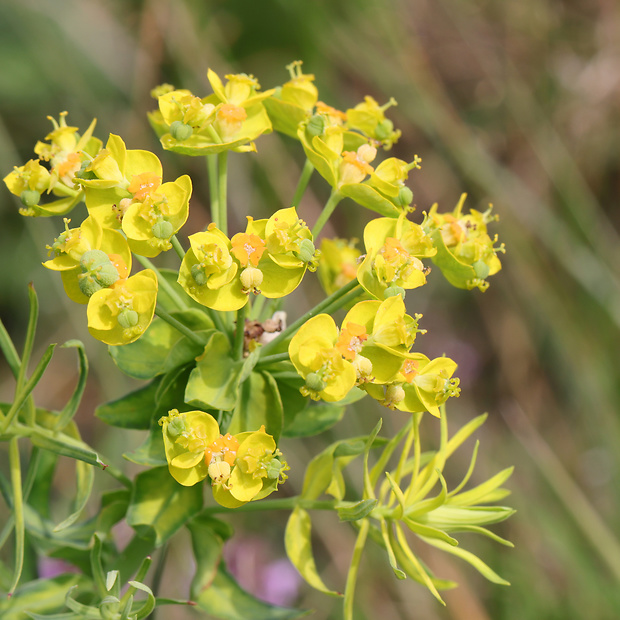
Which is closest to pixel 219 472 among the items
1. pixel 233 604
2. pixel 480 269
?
pixel 233 604

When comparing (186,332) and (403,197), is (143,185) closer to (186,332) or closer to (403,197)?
(186,332)

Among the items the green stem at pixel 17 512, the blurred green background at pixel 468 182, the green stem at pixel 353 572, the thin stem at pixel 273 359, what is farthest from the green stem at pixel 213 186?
the blurred green background at pixel 468 182

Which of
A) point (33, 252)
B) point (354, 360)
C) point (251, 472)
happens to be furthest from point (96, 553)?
point (33, 252)

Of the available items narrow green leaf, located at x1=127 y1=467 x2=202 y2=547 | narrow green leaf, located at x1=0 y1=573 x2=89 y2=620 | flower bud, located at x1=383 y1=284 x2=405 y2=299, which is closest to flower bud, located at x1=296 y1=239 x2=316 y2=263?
flower bud, located at x1=383 y1=284 x2=405 y2=299

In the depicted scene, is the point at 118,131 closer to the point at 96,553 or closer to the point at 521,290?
the point at 521,290

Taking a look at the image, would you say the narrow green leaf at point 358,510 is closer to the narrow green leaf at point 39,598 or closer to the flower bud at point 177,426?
the flower bud at point 177,426

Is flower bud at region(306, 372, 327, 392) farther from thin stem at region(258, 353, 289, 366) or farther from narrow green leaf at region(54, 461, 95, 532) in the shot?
narrow green leaf at region(54, 461, 95, 532)
